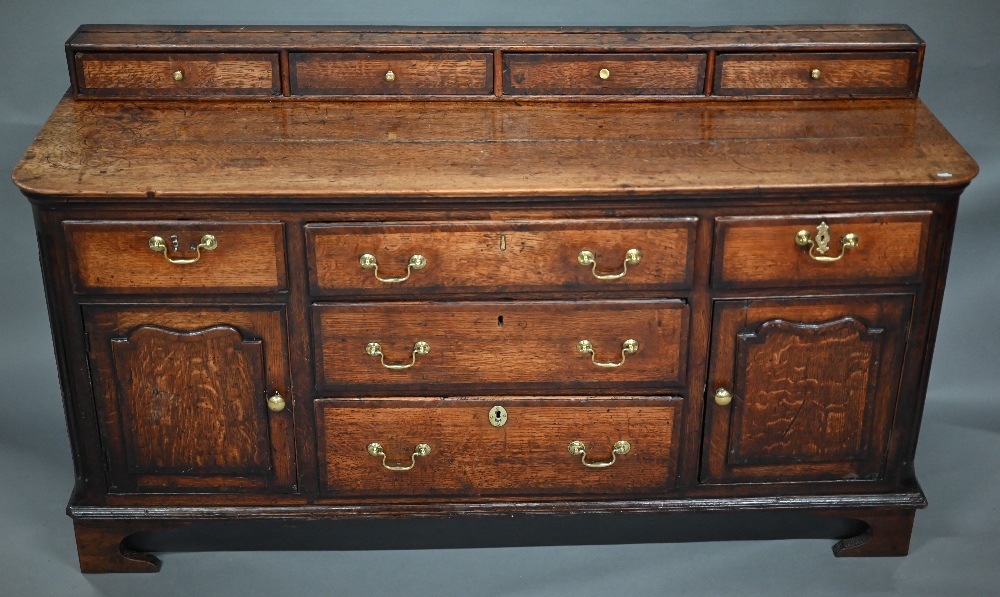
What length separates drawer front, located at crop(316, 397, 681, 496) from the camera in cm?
362

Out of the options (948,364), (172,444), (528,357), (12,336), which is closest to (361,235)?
(528,357)

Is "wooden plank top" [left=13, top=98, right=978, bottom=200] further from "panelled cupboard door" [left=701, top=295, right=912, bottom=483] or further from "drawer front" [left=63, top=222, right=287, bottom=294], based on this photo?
"panelled cupboard door" [left=701, top=295, right=912, bottom=483]

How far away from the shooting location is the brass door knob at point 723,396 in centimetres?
359

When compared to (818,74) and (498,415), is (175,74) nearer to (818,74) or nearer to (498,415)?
(498,415)

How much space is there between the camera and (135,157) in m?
3.44

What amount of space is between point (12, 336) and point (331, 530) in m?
1.22

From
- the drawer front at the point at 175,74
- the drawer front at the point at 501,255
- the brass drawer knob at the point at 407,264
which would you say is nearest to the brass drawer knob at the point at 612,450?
the drawer front at the point at 501,255

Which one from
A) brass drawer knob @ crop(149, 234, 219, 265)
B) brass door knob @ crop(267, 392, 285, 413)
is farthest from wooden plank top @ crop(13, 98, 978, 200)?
brass door knob @ crop(267, 392, 285, 413)

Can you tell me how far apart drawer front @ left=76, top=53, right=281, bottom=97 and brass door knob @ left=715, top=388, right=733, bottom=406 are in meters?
1.28

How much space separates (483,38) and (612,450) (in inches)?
40.8

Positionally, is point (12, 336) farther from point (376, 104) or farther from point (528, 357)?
point (528, 357)

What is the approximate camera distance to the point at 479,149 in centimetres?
349

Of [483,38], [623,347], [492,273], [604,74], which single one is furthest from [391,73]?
[623,347]

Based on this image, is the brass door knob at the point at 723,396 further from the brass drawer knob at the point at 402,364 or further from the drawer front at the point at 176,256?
the drawer front at the point at 176,256
